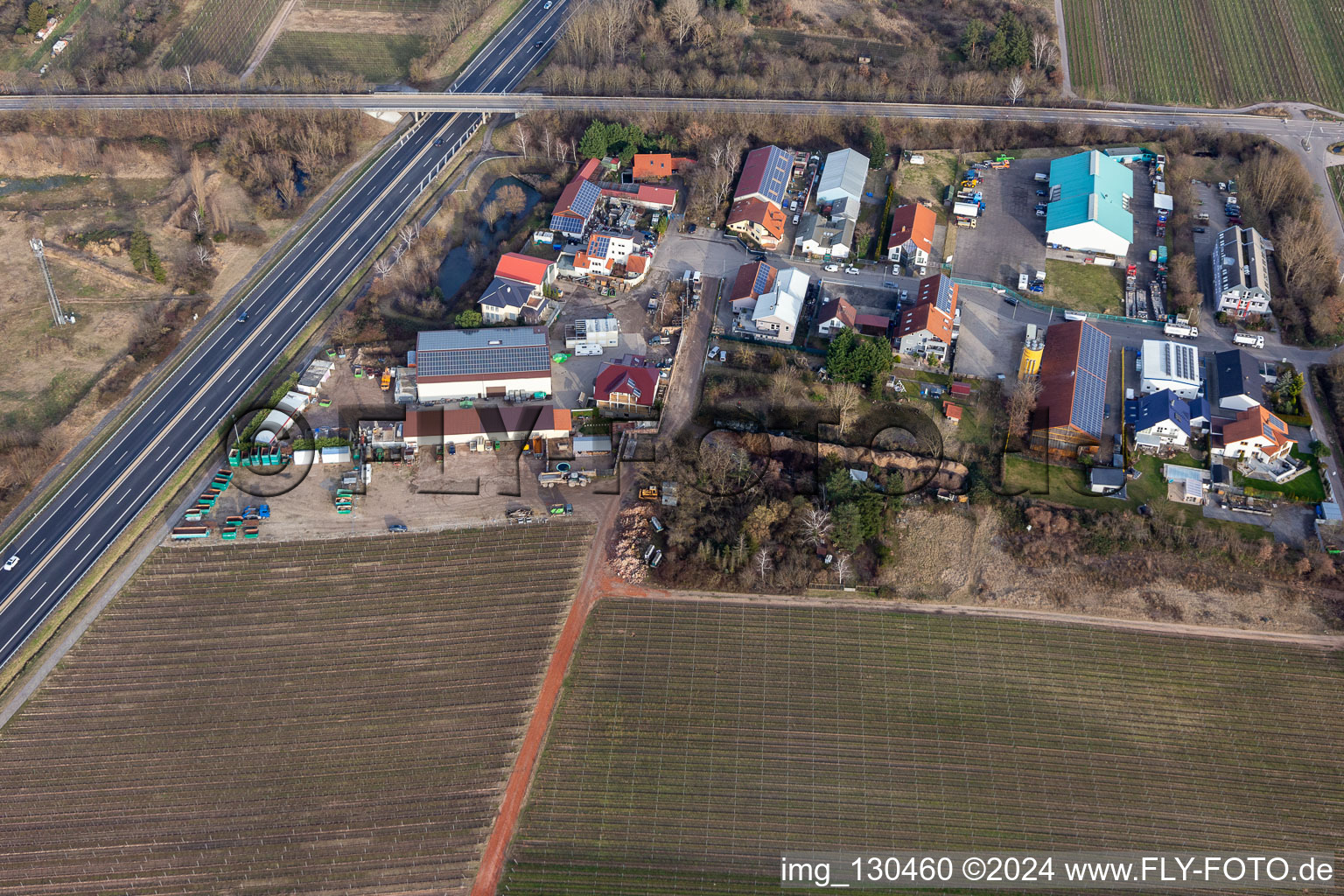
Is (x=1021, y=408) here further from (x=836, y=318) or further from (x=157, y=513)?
(x=157, y=513)

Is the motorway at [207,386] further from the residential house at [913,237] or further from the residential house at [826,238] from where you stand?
the residential house at [913,237]

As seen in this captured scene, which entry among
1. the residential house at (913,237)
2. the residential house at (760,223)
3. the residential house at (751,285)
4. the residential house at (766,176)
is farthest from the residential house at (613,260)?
the residential house at (913,237)

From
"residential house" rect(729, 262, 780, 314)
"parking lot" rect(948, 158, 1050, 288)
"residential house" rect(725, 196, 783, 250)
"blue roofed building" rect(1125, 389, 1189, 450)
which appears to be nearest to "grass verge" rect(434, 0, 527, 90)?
"residential house" rect(725, 196, 783, 250)

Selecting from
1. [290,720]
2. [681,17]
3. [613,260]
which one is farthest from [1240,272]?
[290,720]

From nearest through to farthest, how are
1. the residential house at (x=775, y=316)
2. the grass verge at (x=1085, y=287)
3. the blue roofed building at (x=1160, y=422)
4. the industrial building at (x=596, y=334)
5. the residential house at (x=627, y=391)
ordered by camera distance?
the blue roofed building at (x=1160, y=422) < the residential house at (x=627, y=391) < the residential house at (x=775, y=316) < the industrial building at (x=596, y=334) < the grass verge at (x=1085, y=287)

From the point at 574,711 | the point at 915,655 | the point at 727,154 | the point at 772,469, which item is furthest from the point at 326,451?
the point at 727,154

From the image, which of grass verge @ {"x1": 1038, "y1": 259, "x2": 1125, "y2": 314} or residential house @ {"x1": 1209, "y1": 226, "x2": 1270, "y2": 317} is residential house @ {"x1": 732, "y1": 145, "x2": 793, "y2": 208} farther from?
residential house @ {"x1": 1209, "y1": 226, "x2": 1270, "y2": 317}
